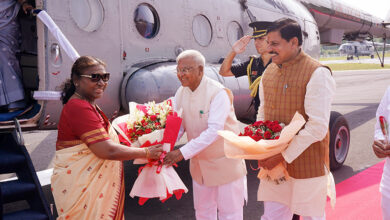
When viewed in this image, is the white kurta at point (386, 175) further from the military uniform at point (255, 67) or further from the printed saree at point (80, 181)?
the printed saree at point (80, 181)

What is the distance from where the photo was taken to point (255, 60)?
12.3ft

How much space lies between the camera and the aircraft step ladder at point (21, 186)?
283 cm

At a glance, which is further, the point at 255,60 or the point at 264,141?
the point at 255,60

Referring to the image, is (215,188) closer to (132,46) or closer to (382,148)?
(382,148)

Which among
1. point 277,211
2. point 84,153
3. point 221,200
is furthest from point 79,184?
point 277,211

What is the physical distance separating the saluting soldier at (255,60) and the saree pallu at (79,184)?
A: 198 centimetres

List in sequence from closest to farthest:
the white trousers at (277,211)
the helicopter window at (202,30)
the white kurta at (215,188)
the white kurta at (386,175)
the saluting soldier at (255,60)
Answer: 1. the white kurta at (386,175)
2. the white trousers at (277,211)
3. the white kurta at (215,188)
4. the saluting soldier at (255,60)
5. the helicopter window at (202,30)

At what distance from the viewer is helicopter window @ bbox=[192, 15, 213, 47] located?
550cm

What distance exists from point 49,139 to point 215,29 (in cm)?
537

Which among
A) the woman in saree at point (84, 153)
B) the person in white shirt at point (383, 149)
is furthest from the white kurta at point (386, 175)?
the woman in saree at point (84, 153)

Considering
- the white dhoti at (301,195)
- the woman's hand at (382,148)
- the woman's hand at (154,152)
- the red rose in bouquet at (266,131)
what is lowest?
the white dhoti at (301,195)

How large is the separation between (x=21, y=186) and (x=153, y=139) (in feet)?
4.45

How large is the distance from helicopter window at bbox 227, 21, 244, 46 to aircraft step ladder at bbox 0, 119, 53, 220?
404cm

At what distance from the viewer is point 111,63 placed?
4.16 m
